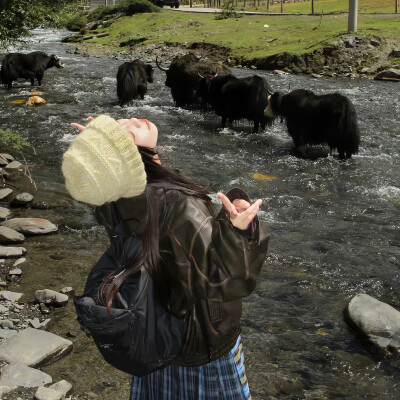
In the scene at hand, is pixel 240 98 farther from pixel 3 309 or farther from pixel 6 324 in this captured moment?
pixel 6 324

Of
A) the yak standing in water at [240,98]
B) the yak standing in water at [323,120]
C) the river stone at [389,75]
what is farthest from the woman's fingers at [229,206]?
the river stone at [389,75]

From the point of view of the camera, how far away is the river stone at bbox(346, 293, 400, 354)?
13.5 ft

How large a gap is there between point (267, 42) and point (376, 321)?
67.1 ft

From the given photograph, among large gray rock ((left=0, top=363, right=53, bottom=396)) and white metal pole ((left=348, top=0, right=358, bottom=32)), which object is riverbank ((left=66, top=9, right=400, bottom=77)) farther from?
large gray rock ((left=0, top=363, right=53, bottom=396))

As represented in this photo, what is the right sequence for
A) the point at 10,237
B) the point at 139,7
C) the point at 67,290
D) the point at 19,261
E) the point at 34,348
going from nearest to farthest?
1. the point at 34,348
2. the point at 67,290
3. the point at 19,261
4. the point at 10,237
5. the point at 139,7

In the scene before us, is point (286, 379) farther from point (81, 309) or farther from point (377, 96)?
point (377, 96)

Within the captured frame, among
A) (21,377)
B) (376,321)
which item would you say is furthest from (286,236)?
(21,377)

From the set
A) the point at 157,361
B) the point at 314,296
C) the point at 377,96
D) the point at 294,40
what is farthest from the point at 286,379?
the point at 294,40

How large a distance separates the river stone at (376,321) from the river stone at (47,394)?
7.24ft

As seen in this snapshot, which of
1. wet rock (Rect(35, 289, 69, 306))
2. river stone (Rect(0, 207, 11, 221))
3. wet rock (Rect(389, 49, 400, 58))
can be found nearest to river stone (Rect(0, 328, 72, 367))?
wet rock (Rect(35, 289, 69, 306))

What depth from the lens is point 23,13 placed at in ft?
29.5

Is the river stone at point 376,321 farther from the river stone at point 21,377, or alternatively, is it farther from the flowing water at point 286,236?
the river stone at point 21,377

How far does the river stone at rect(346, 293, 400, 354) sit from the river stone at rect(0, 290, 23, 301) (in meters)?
2.51

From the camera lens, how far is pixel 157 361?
1.88m
